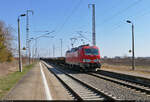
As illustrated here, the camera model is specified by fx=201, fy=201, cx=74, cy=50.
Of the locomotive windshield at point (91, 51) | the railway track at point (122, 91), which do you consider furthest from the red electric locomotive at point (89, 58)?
the railway track at point (122, 91)

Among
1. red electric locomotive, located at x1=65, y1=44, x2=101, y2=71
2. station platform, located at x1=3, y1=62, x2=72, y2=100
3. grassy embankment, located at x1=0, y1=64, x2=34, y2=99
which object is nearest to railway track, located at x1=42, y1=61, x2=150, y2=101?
station platform, located at x1=3, y1=62, x2=72, y2=100

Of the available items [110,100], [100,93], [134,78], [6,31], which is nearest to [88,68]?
[134,78]

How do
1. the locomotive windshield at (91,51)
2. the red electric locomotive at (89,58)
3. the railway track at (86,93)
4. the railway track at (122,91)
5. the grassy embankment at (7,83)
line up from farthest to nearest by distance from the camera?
the locomotive windshield at (91,51)
the red electric locomotive at (89,58)
the grassy embankment at (7,83)
the railway track at (86,93)
the railway track at (122,91)

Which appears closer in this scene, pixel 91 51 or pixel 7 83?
pixel 7 83

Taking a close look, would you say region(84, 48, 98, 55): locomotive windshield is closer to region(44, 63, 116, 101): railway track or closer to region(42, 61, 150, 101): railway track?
region(42, 61, 150, 101): railway track

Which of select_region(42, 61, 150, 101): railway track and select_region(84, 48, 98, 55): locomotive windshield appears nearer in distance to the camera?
select_region(42, 61, 150, 101): railway track

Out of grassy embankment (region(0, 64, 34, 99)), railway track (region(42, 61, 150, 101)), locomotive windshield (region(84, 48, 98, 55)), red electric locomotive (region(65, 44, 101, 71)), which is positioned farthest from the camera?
locomotive windshield (region(84, 48, 98, 55))

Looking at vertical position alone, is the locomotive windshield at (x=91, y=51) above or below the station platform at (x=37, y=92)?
above

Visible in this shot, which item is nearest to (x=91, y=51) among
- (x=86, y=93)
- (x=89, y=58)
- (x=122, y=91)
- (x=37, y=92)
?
(x=89, y=58)

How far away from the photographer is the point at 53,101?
833 centimetres

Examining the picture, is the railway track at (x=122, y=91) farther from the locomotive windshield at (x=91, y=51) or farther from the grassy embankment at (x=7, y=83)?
the locomotive windshield at (x=91, y=51)

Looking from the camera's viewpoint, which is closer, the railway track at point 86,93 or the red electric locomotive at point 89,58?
the railway track at point 86,93

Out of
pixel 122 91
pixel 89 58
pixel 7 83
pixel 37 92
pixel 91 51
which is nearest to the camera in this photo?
pixel 37 92

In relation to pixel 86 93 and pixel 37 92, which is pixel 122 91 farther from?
pixel 37 92
